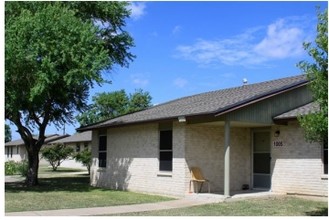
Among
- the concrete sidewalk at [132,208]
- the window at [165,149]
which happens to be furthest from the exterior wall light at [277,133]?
the window at [165,149]

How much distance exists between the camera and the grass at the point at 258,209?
12.2 metres

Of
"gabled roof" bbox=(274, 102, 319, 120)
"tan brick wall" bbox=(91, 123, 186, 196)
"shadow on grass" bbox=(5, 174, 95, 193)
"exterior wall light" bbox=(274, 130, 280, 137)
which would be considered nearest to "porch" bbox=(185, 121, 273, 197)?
"exterior wall light" bbox=(274, 130, 280, 137)

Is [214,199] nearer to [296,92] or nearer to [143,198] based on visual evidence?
[143,198]

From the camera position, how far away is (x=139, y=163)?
1964cm

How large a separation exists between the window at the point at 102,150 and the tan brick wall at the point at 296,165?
873 centimetres

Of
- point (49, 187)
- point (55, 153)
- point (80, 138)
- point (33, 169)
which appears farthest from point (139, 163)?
point (80, 138)

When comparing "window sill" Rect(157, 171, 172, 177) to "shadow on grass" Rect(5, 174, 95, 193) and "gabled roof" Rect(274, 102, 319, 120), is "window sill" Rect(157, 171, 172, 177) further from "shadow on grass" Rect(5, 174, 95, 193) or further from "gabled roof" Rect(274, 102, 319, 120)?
"gabled roof" Rect(274, 102, 319, 120)

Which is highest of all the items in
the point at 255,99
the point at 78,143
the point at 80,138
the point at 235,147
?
the point at 255,99

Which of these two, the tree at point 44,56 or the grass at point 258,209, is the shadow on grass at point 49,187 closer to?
the tree at point 44,56

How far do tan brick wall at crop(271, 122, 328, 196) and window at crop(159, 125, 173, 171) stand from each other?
3847 millimetres

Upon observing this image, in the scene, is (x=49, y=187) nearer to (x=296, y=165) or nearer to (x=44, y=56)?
(x=44, y=56)

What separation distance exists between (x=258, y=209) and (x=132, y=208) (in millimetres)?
3544

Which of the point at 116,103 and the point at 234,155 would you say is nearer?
the point at 234,155

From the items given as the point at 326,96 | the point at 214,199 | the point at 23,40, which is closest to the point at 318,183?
the point at 214,199
